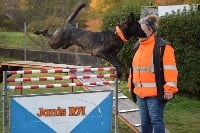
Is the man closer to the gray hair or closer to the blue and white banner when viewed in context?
the gray hair

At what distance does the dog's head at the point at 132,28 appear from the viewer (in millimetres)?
6484

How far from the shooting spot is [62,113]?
6996 mm

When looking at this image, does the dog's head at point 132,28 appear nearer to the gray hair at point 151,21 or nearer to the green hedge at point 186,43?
the gray hair at point 151,21

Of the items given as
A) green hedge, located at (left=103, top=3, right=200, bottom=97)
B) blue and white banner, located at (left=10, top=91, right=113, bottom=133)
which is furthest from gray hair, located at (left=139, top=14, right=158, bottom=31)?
green hedge, located at (left=103, top=3, right=200, bottom=97)

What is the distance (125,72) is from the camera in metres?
8.26

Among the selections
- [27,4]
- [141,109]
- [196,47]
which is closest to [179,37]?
[196,47]

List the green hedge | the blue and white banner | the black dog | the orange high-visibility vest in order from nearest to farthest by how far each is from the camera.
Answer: the orange high-visibility vest, the blue and white banner, the black dog, the green hedge

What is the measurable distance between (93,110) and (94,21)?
22.7 meters

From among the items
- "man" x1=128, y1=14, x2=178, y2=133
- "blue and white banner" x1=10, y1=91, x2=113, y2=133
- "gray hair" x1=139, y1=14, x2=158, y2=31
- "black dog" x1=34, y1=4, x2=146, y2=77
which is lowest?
"blue and white banner" x1=10, y1=91, x2=113, y2=133

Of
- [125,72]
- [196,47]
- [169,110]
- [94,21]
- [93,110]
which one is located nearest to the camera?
[93,110]

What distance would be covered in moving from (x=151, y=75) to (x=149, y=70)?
7cm

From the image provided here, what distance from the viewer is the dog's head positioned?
648 centimetres

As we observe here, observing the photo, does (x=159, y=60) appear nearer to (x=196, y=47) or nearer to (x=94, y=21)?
(x=196, y=47)

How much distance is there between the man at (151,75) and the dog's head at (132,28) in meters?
0.13
